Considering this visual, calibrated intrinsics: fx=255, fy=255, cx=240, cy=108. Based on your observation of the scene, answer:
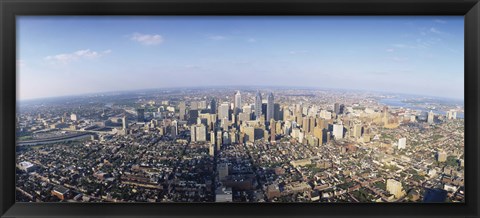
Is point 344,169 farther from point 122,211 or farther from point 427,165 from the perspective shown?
point 122,211

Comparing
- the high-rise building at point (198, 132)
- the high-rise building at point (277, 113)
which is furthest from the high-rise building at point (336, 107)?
the high-rise building at point (198, 132)

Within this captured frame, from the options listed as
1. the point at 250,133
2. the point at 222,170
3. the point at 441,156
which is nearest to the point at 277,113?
the point at 250,133

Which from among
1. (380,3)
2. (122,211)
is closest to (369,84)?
(380,3)

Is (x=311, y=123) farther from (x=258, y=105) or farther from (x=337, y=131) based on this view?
(x=258, y=105)

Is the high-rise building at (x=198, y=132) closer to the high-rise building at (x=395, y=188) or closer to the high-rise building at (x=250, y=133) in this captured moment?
the high-rise building at (x=250, y=133)

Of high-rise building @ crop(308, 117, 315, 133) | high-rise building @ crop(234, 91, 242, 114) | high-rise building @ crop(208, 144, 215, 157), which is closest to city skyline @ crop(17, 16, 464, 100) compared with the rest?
high-rise building @ crop(234, 91, 242, 114)

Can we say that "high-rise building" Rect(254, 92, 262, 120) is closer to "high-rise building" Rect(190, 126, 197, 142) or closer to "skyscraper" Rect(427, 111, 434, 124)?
"high-rise building" Rect(190, 126, 197, 142)
